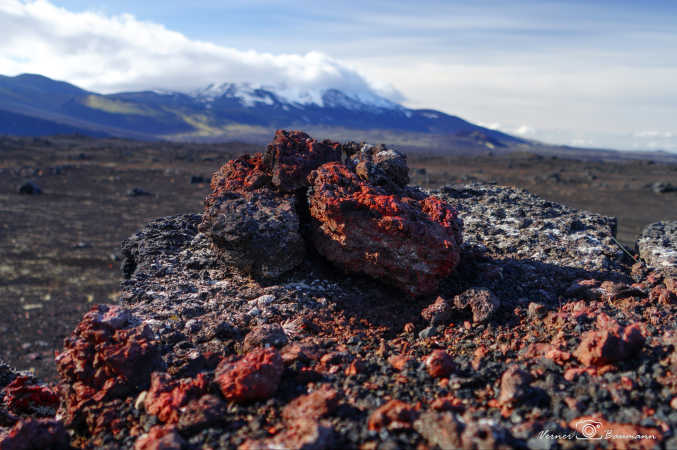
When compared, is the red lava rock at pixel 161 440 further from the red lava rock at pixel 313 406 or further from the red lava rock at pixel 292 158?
the red lava rock at pixel 292 158

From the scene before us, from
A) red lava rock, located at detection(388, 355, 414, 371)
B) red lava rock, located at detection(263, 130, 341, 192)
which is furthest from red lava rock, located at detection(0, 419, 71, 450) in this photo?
red lava rock, located at detection(263, 130, 341, 192)

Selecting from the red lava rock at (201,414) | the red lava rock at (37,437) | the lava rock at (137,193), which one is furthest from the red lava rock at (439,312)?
the lava rock at (137,193)

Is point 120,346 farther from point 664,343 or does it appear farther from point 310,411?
point 664,343

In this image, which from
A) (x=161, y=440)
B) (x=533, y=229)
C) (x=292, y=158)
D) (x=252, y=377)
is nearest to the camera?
(x=161, y=440)

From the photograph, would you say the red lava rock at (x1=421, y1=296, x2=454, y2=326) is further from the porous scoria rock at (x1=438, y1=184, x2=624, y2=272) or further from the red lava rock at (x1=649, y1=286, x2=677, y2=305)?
the red lava rock at (x1=649, y1=286, x2=677, y2=305)

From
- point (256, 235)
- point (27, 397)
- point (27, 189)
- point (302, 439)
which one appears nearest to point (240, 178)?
point (256, 235)

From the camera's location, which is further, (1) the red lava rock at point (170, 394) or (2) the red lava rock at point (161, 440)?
(1) the red lava rock at point (170, 394)

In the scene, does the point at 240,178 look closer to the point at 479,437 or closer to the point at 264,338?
the point at 264,338
